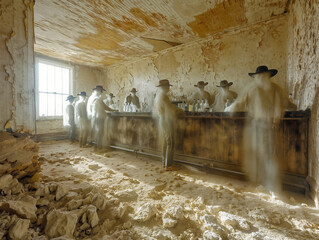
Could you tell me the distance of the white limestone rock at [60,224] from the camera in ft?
4.64

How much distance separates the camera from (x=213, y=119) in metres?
3.26

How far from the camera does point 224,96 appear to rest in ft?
16.3

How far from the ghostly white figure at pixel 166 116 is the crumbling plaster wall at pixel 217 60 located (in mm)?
2833

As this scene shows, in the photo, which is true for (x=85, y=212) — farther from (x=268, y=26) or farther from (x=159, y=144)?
(x=268, y=26)

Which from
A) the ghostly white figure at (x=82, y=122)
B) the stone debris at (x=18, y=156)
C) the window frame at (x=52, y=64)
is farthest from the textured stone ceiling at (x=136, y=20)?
the stone debris at (x=18, y=156)

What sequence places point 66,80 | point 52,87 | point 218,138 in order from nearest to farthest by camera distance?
point 218,138 → point 52,87 → point 66,80

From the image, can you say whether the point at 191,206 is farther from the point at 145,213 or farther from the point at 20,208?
the point at 20,208

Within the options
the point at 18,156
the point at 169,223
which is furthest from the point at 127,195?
the point at 18,156

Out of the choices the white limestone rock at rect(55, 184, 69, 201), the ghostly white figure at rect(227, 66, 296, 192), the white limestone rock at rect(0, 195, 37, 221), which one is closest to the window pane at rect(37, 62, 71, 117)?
the white limestone rock at rect(55, 184, 69, 201)

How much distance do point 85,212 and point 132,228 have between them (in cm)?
54

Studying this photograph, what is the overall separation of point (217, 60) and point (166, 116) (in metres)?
3.43

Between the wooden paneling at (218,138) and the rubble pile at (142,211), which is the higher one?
the wooden paneling at (218,138)

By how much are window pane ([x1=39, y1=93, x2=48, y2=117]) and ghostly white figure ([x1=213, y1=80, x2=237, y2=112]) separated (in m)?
7.64

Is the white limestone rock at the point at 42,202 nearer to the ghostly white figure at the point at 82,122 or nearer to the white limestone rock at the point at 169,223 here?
the white limestone rock at the point at 169,223
